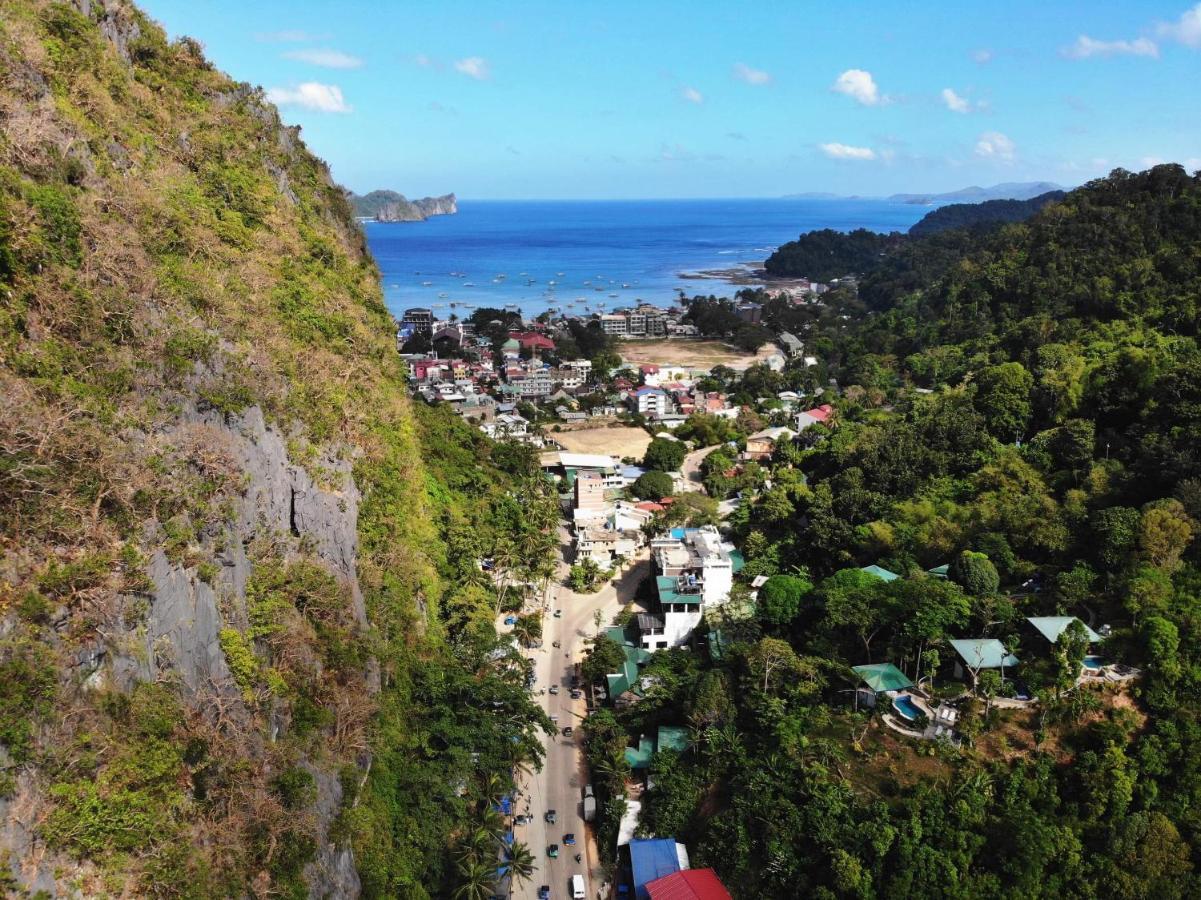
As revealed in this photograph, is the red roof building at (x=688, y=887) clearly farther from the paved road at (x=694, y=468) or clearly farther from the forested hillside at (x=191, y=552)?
the paved road at (x=694, y=468)

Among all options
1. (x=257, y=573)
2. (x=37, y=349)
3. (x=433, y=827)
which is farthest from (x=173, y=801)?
(x=433, y=827)

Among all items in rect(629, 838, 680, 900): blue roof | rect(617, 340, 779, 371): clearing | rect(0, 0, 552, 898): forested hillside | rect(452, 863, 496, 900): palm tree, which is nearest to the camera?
rect(0, 0, 552, 898): forested hillside

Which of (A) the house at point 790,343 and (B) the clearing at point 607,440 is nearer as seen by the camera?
(B) the clearing at point 607,440

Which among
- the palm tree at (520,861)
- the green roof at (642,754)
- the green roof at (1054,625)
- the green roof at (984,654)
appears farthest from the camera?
the green roof at (642,754)

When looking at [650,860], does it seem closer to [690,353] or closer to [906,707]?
[906,707]

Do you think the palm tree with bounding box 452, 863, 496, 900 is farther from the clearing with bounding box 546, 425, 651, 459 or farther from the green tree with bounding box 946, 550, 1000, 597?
the clearing with bounding box 546, 425, 651, 459

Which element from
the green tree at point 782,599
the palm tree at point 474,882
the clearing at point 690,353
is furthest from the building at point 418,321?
the palm tree at point 474,882

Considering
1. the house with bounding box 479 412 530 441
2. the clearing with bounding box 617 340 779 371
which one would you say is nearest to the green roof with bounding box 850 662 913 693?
the house with bounding box 479 412 530 441
